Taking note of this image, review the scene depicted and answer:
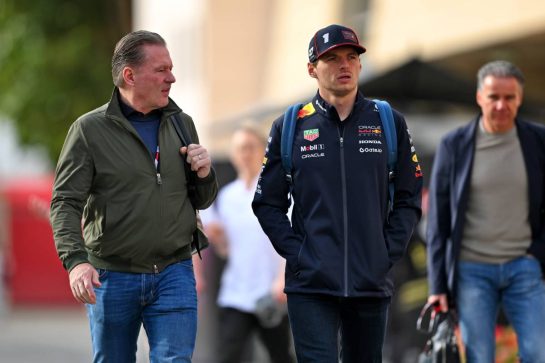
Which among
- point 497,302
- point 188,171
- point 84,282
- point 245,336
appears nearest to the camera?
point 84,282

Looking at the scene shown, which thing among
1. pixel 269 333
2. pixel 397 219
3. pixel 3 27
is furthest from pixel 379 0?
pixel 3 27

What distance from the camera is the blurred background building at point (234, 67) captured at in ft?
40.5

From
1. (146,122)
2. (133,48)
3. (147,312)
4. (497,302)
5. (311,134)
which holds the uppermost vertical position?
(133,48)

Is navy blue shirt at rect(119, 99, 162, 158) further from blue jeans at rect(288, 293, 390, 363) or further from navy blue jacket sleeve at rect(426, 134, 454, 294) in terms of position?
navy blue jacket sleeve at rect(426, 134, 454, 294)

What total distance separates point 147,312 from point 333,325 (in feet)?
2.75

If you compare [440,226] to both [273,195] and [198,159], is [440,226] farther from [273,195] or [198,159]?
[198,159]

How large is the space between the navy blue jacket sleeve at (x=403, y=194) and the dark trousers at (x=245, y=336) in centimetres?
307

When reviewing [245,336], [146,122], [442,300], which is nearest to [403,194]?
[146,122]

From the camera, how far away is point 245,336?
873 cm

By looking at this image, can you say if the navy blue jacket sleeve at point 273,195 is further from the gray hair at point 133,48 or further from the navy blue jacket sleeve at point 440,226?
the navy blue jacket sleeve at point 440,226

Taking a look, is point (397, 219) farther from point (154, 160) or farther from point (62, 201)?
point (62, 201)

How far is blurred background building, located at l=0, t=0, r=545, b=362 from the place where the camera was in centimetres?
1234

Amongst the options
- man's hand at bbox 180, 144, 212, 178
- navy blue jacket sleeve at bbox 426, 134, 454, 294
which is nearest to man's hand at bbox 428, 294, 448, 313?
navy blue jacket sleeve at bbox 426, 134, 454, 294

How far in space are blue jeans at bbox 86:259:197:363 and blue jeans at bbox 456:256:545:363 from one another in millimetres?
1756
